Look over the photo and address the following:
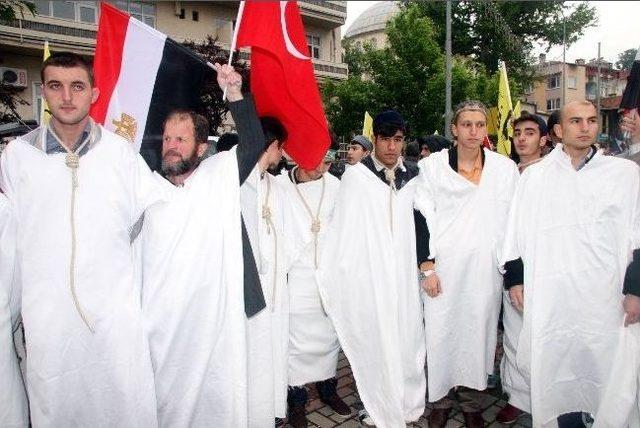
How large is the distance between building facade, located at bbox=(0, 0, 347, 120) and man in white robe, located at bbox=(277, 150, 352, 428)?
1168 centimetres

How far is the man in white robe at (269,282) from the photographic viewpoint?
3.14 m

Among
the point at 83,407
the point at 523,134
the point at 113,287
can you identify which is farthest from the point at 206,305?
the point at 523,134

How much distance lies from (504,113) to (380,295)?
5.08 metres

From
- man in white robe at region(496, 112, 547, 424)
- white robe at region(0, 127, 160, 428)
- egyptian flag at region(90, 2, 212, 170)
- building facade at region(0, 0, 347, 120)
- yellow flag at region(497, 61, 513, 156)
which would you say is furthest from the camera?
building facade at region(0, 0, 347, 120)

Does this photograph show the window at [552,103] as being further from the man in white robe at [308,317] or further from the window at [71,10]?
the man in white robe at [308,317]

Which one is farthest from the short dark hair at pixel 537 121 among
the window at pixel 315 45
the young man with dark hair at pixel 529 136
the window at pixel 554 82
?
the window at pixel 554 82

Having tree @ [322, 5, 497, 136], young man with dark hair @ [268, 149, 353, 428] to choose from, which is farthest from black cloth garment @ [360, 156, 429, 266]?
tree @ [322, 5, 497, 136]

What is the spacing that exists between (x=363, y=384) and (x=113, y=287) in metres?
2.07

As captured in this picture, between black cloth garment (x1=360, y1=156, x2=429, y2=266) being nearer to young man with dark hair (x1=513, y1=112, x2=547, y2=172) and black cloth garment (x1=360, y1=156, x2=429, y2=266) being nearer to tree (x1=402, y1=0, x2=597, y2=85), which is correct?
young man with dark hair (x1=513, y1=112, x2=547, y2=172)

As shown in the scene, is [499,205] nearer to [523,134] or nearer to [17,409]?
[523,134]

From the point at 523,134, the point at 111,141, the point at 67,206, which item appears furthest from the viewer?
the point at 523,134

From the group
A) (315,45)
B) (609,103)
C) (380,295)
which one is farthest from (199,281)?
(609,103)

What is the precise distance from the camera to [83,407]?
2.47 m

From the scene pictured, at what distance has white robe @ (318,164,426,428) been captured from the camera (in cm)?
357
